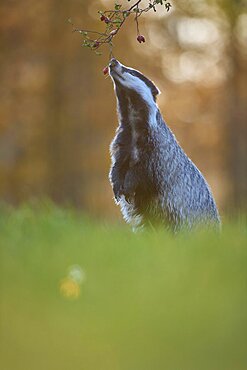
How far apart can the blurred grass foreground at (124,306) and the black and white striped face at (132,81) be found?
2.60m

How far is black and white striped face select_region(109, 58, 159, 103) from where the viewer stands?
6586mm

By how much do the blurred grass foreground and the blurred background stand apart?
1265 cm

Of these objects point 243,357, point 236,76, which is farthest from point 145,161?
point 236,76

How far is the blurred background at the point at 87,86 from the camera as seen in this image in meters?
17.2

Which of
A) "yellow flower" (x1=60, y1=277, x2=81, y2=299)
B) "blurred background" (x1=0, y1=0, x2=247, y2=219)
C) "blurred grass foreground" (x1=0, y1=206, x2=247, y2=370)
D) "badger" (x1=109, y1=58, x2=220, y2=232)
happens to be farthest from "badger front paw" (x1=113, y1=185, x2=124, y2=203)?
"blurred background" (x1=0, y1=0, x2=247, y2=219)

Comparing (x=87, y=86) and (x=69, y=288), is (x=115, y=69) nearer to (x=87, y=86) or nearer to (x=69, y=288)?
(x=69, y=288)

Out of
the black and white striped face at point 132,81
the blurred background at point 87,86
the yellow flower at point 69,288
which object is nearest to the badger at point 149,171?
the black and white striped face at point 132,81

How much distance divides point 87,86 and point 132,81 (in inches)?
436

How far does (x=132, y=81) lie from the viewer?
6.79 m

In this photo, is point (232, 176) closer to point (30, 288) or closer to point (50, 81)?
point (50, 81)

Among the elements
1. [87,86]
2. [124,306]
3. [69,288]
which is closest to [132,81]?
[69,288]

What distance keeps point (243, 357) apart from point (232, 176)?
16075 millimetres

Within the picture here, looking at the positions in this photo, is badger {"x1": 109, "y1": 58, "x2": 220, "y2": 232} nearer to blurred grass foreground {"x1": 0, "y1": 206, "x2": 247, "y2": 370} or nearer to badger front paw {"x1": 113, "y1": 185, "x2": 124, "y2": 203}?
badger front paw {"x1": 113, "y1": 185, "x2": 124, "y2": 203}

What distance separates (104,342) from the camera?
3037mm
